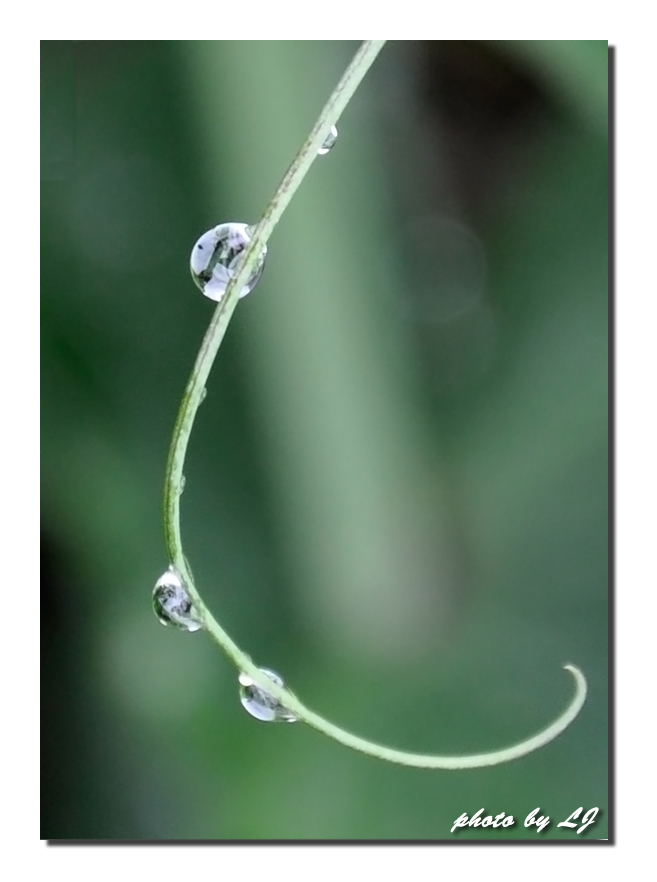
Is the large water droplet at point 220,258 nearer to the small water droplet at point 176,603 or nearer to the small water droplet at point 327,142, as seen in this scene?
the small water droplet at point 327,142

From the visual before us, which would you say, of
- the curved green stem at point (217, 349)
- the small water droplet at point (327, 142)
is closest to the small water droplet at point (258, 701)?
the curved green stem at point (217, 349)

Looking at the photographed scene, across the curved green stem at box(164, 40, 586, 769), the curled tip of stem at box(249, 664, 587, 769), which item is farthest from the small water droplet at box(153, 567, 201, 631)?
the curled tip of stem at box(249, 664, 587, 769)

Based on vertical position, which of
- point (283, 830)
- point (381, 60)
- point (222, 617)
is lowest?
point (283, 830)

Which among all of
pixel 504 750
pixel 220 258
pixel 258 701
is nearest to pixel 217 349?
pixel 220 258

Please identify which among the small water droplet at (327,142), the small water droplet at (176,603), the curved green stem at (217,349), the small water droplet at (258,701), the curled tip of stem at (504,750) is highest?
the small water droplet at (327,142)

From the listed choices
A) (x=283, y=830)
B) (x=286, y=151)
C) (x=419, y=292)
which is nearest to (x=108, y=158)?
(x=286, y=151)

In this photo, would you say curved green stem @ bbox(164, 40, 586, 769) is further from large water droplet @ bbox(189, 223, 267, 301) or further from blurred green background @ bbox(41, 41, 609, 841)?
blurred green background @ bbox(41, 41, 609, 841)
